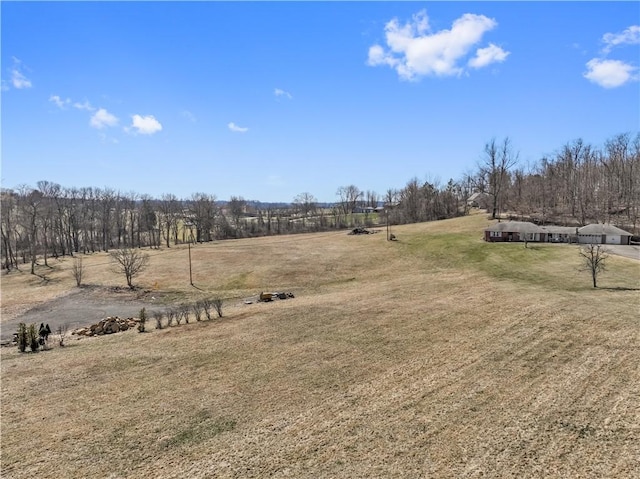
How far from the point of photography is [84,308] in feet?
123

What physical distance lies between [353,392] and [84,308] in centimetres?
3166

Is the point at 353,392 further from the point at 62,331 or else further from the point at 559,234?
the point at 559,234

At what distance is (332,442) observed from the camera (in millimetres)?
12562

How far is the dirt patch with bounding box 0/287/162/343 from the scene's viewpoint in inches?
1294

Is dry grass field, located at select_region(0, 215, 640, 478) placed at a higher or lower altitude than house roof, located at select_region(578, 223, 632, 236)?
lower

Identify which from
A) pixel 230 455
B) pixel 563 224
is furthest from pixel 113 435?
pixel 563 224

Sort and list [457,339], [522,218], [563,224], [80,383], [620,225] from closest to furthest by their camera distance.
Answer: [80,383] < [457,339] < [620,225] < [563,224] < [522,218]

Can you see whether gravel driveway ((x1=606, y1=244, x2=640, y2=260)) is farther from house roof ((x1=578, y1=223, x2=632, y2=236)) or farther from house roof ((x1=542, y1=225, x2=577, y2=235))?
house roof ((x1=542, y1=225, x2=577, y2=235))

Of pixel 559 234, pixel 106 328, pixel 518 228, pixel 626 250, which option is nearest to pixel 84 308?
pixel 106 328

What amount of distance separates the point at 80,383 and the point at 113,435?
579 cm

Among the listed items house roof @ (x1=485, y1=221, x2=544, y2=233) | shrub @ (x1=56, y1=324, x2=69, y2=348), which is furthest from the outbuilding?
shrub @ (x1=56, y1=324, x2=69, y2=348)

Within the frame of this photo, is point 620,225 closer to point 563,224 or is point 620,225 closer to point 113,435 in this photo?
point 563,224

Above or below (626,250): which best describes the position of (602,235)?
above

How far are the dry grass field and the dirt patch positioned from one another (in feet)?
26.7
